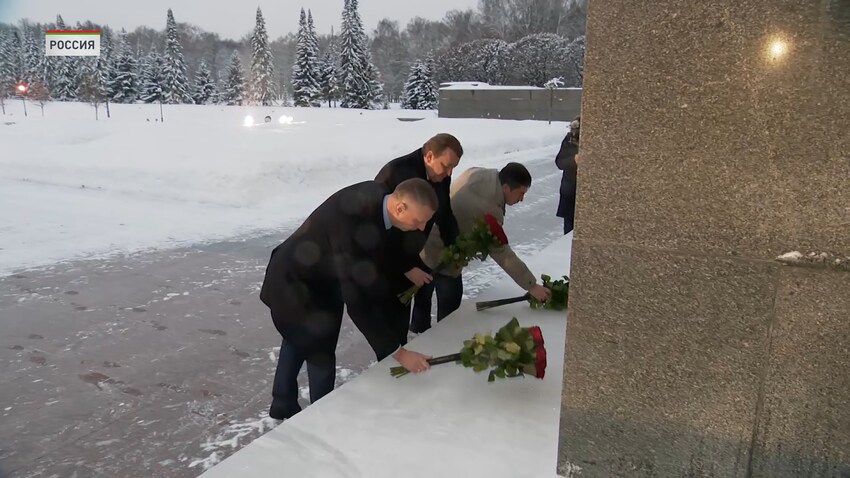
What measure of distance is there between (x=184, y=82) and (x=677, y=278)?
6434 centimetres

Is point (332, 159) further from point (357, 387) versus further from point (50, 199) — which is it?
point (357, 387)

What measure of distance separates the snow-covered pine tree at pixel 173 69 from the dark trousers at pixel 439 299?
2380 inches

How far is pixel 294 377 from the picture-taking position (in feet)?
10.5

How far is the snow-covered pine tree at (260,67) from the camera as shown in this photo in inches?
2384

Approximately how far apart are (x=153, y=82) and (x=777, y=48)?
64942 mm

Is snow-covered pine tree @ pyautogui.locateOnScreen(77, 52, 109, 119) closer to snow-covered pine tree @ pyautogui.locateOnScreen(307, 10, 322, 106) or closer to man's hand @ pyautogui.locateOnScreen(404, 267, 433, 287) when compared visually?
snow-covered pine tree @ pyautogui.locateOnScreen(307, 10, 322, 106)

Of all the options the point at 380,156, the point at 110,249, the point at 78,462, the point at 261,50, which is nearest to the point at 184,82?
the point at 261,50

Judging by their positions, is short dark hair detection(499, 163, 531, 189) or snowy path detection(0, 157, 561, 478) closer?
snowy path detection(0, 157, 561, 478)

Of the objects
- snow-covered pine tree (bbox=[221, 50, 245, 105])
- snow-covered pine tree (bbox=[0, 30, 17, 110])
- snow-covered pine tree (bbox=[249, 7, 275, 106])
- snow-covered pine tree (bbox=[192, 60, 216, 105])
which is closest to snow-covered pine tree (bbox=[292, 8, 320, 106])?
snow-covered pine tree (bbox=[249, 7, 275, 106])

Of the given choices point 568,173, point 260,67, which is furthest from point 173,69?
point 568,173

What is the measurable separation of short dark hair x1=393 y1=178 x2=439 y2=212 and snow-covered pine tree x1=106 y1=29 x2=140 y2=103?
62501mm

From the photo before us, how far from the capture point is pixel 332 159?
1337 cm

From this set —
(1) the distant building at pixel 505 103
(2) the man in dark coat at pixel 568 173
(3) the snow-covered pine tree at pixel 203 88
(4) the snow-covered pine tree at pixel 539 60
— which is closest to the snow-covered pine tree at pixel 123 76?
(3) the snow-covered pine tree at pixel 203 88

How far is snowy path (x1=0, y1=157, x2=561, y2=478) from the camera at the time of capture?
9.90 ft
